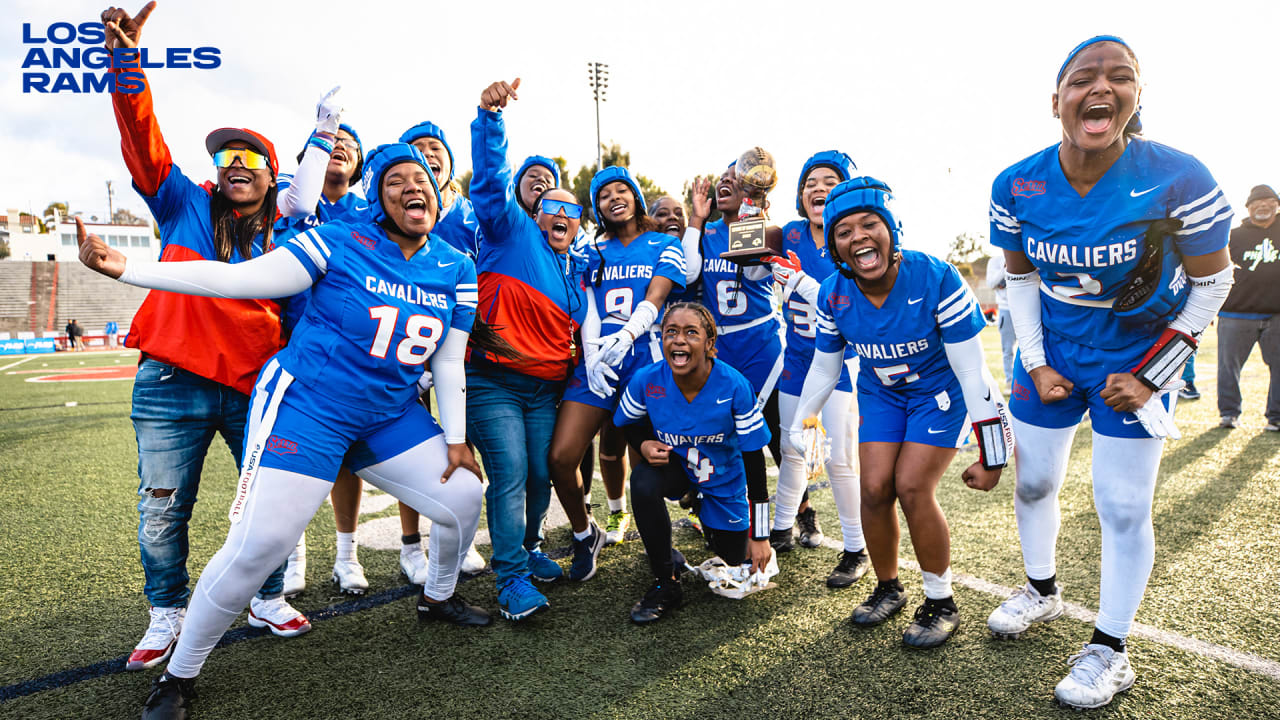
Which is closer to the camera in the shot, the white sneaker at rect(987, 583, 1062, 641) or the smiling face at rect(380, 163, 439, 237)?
the smiling face at rect(380, 163, 439, 237)

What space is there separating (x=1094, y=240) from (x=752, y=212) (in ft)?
6.32

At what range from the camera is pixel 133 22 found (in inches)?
107

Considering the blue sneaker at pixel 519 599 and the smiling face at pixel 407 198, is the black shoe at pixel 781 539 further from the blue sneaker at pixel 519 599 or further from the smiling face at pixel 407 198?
the smiling face at pixel 407 198

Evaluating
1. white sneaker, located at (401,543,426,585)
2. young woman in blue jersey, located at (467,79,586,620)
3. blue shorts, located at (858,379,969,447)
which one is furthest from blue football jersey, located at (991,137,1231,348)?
white sneaker, located at (401,543,426,585)

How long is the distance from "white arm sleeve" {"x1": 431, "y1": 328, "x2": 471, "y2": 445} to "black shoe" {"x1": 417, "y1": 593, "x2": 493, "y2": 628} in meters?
0.86

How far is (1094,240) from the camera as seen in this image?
2387 mm

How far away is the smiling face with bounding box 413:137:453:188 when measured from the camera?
372 centimetres

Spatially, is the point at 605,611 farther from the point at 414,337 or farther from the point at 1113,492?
the point at 1113,492

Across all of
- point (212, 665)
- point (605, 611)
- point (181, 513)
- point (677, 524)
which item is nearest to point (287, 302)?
point (181, 513)

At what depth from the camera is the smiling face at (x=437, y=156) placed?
3721 millimetres

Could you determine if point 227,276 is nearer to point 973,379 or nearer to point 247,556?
point 247,556

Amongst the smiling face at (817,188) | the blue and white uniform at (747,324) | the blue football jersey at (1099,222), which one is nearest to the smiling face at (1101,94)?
the blue football jersey at (1099,222)

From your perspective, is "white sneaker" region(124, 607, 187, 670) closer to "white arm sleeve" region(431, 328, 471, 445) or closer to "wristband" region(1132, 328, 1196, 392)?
"white arm sleeve" region(431, 328, 471, 445)

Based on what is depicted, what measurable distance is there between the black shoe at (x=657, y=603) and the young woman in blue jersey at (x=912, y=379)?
864mm
